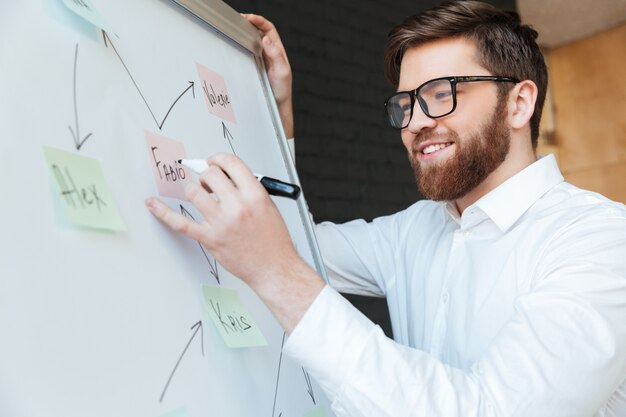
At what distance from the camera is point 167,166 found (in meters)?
0.82

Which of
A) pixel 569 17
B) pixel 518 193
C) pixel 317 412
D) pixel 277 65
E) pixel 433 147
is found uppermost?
pixel 569 17

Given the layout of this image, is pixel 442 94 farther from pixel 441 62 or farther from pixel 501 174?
pixel 501 174

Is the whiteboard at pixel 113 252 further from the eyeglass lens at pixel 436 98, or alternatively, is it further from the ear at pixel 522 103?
the ear at pixel 522 103

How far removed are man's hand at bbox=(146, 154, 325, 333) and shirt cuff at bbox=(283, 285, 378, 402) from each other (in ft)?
0.05

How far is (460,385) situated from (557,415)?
0.45 feet

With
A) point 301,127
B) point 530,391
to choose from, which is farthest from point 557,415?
point 301,127

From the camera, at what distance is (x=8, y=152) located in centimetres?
59

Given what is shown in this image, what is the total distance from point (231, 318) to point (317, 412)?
0.82 feet

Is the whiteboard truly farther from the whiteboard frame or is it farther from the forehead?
the forehead

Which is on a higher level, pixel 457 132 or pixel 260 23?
pixel 260 23

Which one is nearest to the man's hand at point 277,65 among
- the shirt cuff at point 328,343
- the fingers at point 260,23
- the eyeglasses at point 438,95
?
the fingers at point 260,23

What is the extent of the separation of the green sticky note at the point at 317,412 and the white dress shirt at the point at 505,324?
15 cm

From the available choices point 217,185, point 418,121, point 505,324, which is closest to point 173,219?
point 217,185

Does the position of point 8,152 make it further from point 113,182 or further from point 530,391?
point 530,391
